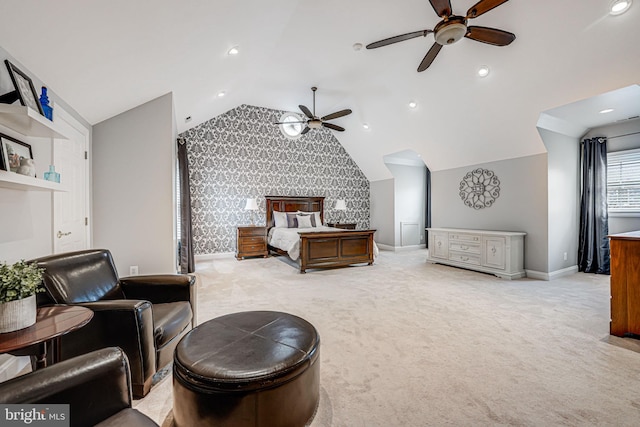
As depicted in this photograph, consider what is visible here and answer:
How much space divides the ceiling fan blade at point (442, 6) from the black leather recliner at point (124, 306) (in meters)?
3.18

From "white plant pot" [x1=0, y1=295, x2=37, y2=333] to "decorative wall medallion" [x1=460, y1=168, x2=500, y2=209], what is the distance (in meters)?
6.23

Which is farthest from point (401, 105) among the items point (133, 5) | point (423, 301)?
point (133, 5)

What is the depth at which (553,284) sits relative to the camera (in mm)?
4383

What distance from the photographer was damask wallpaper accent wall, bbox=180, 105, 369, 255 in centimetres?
654

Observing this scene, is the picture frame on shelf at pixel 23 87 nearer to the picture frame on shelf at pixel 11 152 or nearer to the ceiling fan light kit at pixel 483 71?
the picture frame on shelf at pixel 11 152

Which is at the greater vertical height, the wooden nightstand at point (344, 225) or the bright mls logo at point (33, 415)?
the wooden nightstand at point (344, 225)

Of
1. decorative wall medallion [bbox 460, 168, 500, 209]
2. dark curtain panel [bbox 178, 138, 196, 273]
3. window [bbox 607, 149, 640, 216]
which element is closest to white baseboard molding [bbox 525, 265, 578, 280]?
window [bbox 607, 149, 640, 216]

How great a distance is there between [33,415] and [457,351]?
8.35ft

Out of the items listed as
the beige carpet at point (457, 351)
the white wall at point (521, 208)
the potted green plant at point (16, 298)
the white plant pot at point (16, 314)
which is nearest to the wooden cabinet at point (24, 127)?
the potted green plant at point (16, 298)

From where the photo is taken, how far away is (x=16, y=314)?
A: 1.22 meters

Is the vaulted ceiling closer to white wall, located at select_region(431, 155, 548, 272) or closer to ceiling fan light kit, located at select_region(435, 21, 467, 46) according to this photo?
white wall, located at select_region(431, 155, 548, 272)

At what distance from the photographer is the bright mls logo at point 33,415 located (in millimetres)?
855

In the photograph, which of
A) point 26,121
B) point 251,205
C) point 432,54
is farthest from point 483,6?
point 251,205

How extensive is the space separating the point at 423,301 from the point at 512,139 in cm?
333
